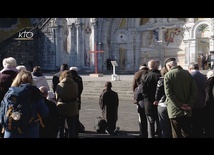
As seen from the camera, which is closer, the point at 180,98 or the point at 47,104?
the point at 47,104

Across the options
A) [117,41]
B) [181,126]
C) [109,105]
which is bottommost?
[181,126]

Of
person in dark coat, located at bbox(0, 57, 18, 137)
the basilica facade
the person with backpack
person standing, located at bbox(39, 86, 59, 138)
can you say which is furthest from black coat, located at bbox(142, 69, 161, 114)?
the basilica facade

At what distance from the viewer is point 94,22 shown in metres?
31.8

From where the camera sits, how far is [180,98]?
6832 mm

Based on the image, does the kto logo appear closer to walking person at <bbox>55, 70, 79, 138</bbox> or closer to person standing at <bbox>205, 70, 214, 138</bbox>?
walking person at <bbox>55, 70, 79, 138</bbox>

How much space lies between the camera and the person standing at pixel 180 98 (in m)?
6.80

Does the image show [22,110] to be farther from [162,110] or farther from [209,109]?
[209,109]

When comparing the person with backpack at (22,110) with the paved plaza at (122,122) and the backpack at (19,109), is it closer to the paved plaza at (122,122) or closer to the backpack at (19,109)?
the backpack at (19,109)

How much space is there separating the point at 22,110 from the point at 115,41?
2819 centimetres

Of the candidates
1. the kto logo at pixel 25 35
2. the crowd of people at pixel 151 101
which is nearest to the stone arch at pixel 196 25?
the kto logo at pixel 25 35

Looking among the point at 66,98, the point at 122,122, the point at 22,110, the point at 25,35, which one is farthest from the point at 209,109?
the point at 25,35

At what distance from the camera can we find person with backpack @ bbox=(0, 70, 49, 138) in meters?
5.52
